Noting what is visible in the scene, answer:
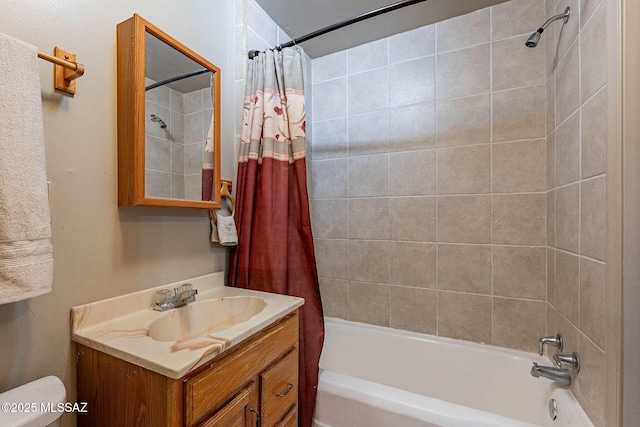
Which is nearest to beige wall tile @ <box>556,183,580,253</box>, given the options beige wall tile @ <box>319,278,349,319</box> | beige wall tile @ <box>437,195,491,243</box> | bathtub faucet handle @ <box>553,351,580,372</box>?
beige wall tile @ <box>437,195,491,243</box>

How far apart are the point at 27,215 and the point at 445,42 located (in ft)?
6.47

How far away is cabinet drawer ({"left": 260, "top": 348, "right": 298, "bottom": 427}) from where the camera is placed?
878 millimetres

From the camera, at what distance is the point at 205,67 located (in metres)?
1.19

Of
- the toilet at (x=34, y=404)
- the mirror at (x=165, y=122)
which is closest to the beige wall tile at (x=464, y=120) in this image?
the mirror at (x=165, y=122)

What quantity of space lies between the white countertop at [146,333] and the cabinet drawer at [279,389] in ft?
0.59

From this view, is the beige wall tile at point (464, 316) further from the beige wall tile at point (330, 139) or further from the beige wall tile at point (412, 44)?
the beige wall tile at point (412, 44)

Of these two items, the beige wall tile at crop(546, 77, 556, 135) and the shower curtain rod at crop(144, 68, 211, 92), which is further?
the beige wall tile at crop(546, 77, 556, 135)

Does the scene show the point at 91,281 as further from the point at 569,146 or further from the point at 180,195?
the point at 569,146

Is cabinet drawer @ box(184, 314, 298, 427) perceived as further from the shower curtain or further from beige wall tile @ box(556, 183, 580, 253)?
beige wall tile @ box(556, 183, 580, 253)

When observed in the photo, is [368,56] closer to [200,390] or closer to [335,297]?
[335,297]

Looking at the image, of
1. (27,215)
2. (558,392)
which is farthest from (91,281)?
(558,392)

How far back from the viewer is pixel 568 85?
1.12 m

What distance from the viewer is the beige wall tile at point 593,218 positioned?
841mm

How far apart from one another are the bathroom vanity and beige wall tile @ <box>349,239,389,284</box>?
0.84m
